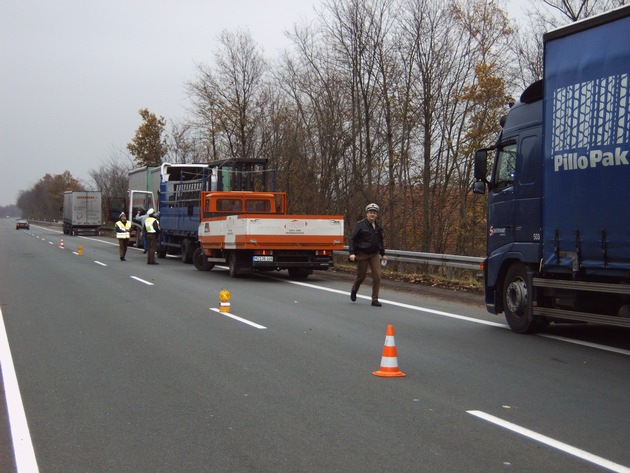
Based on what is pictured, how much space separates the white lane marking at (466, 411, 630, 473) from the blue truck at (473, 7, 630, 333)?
352cm

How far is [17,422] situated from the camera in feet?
20.5

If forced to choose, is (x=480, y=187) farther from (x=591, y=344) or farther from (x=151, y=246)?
(x=151, y=246)

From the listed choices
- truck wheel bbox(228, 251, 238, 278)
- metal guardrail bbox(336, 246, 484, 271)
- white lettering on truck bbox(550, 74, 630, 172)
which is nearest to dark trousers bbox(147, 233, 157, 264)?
truck wheel bbox(228, 251, 238, 278)

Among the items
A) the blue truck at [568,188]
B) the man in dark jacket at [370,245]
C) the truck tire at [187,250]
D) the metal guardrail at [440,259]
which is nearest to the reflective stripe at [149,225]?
the truck tire at [187,250]

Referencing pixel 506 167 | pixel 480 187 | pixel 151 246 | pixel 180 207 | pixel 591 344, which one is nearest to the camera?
pixel 591 344

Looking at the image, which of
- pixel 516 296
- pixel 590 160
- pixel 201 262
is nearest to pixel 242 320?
pixel 516 296

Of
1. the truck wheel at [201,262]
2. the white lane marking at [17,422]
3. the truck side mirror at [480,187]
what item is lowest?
the white lane marking at [17,422]

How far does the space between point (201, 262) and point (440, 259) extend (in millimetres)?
8421

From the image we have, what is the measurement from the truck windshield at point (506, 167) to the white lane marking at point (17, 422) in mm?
7215

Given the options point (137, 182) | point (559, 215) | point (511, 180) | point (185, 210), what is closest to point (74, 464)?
point (559, 215)

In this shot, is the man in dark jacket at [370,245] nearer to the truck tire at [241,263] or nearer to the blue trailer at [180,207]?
the truck tire at [241,263]

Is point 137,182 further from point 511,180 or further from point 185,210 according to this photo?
point 511,180

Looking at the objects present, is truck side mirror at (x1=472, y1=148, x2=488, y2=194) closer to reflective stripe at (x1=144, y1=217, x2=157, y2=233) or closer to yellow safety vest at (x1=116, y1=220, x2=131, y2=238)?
reflective stripe at (x1=144, y1=217, x2=157, y2=233)

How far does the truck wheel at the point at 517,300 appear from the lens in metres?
11.0
